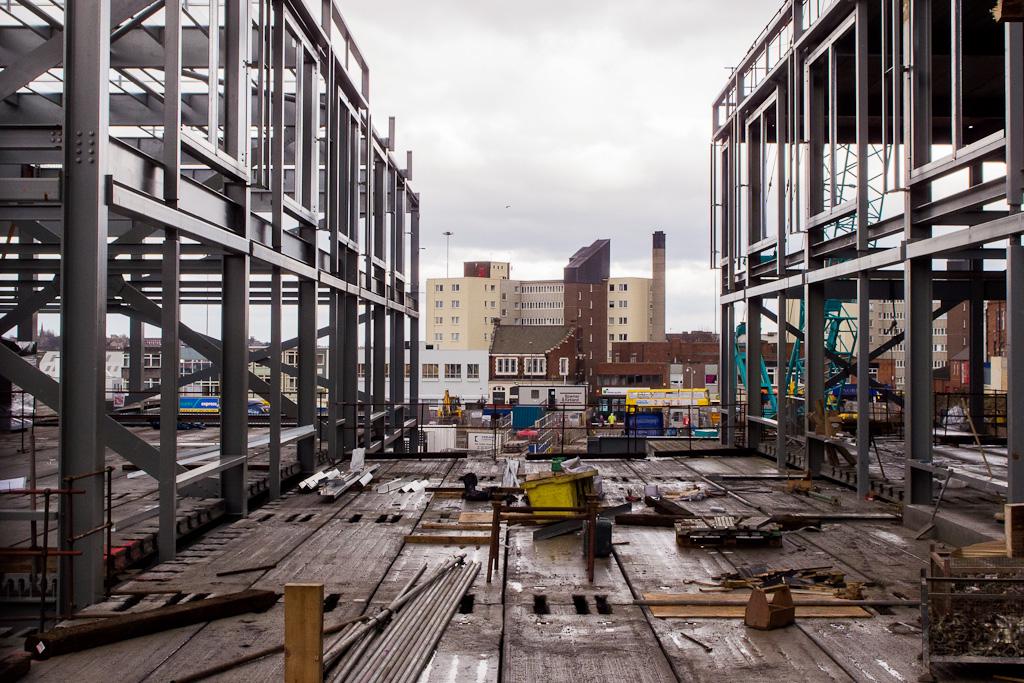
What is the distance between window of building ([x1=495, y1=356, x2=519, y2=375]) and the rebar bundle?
74.7 meters

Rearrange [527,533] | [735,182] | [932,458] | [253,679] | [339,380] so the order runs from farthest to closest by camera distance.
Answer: [735,182] → [339,380] → [932,458] → [527,533] → [253,679]

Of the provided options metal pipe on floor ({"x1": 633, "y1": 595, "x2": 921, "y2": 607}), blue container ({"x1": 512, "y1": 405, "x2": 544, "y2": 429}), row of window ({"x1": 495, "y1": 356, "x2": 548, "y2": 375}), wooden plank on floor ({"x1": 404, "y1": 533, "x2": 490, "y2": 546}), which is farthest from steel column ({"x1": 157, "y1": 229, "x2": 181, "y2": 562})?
row of window ({"x1": 495, "y1": 356, "x2": 548, "y2": 375})

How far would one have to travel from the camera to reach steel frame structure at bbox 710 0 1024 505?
1102 centimetres

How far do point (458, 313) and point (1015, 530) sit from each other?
355 ft

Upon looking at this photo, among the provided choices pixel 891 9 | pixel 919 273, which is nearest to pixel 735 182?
pixel 891 9

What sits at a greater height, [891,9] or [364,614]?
[891,9]

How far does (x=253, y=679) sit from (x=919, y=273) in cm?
1101

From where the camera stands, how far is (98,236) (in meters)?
7.93

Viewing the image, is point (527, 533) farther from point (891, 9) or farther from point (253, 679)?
point (891, 9)

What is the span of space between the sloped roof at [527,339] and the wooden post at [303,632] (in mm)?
79203

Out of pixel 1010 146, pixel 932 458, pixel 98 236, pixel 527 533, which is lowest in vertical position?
pixel 527 533

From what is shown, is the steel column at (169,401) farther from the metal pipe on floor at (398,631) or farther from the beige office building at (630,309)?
the beige office building at (630,309)

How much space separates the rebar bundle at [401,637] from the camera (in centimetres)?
634

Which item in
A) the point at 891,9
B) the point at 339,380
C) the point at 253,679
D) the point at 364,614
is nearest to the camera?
the point at 253,679
